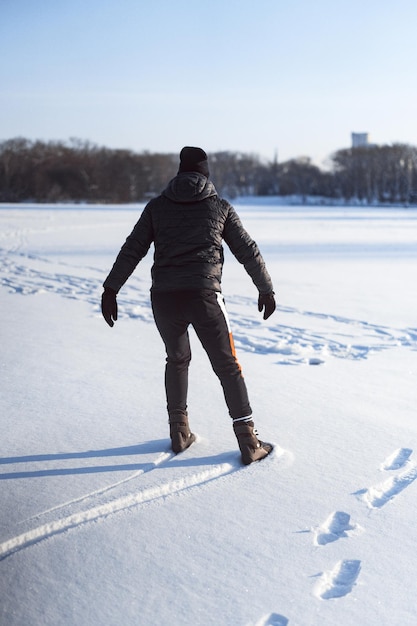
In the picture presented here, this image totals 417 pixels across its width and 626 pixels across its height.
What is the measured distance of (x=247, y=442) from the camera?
3146mm

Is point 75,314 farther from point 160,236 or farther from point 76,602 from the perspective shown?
point 76,602

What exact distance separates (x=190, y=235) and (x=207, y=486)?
3.56 feet

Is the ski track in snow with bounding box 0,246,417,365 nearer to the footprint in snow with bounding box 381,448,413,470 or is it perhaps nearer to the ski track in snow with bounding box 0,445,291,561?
the footprint in snow with bounding box 381,448,413,470

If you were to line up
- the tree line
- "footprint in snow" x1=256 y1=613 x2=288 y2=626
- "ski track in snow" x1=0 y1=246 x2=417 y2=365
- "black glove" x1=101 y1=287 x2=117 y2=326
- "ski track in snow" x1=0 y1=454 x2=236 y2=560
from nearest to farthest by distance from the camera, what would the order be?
"footprint in snow" x1=256 y1=613 x2=288 y2=626 < "ski track in snow" x1=0 y1=454 x2=236 y2=560 < "black glove" x1=101 y1=287 x2=117 y2=326 < "ski track in snow" x1=0 y1=246 x2=417 y2=365 < the tree line

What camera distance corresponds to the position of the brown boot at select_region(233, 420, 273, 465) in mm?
3148

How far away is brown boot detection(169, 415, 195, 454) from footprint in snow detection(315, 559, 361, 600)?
115 cm

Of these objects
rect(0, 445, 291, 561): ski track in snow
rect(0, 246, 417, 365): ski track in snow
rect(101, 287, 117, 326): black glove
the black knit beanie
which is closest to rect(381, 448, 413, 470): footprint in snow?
rect(0, 445, 291, 561): ski track in snow

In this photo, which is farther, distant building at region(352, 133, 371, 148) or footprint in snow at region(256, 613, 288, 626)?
distant building at region(352, 133, 371, 148)

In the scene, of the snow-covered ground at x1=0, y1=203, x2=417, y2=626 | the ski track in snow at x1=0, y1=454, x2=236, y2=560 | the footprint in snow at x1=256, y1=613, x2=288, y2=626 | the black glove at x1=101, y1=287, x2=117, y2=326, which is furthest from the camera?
the black glove at x1=101, y1=287, x2=117, y2=326

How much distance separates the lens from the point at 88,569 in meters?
2.26

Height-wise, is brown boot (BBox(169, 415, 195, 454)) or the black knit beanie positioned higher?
the black knit beanie

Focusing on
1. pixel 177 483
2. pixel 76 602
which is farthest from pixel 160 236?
pixel 76 602

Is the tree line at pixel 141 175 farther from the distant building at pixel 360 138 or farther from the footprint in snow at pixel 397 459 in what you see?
the footprint in snow at pixel 397 459

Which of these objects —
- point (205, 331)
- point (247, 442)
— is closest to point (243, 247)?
point (205, 331)
